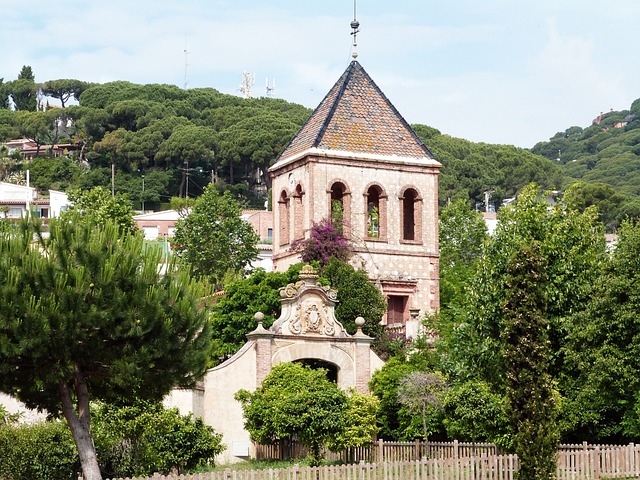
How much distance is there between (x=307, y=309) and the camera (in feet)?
133

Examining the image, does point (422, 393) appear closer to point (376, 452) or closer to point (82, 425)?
point (376, 452)

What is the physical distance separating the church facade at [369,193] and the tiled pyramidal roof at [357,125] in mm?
39

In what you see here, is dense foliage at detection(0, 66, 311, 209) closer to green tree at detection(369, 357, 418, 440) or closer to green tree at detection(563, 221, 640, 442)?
green tree at detection(369, 357, 418, 440)

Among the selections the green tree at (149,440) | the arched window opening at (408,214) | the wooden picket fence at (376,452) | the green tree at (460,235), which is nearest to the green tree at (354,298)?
the arched window opening at (408,214)

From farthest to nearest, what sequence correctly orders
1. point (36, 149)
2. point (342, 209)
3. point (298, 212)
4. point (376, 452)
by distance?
point (36, 149) < point (298, 212) < point (342, 209) < point (376, 452)

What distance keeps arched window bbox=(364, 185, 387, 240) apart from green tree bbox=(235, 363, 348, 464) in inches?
451

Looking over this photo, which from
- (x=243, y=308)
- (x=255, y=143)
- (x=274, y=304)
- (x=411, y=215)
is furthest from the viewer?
(x=255, y=143)

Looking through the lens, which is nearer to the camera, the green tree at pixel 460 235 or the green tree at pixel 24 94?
the green tree at pixel 460 235

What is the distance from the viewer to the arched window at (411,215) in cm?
4916

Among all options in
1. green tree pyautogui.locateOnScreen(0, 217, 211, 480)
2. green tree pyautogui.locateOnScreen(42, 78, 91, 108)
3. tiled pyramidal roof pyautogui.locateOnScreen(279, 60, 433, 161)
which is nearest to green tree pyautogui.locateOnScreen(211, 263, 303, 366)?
tiled pyramidal roof pyautogui.locateOnScreen(279, 60, 433, 161)

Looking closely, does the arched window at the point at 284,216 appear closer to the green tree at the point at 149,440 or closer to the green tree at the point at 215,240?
the green tree at the point at 215,240

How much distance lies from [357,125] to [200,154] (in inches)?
2578

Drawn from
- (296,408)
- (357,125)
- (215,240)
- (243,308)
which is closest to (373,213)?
(357,125)

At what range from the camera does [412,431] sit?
38969 mm
